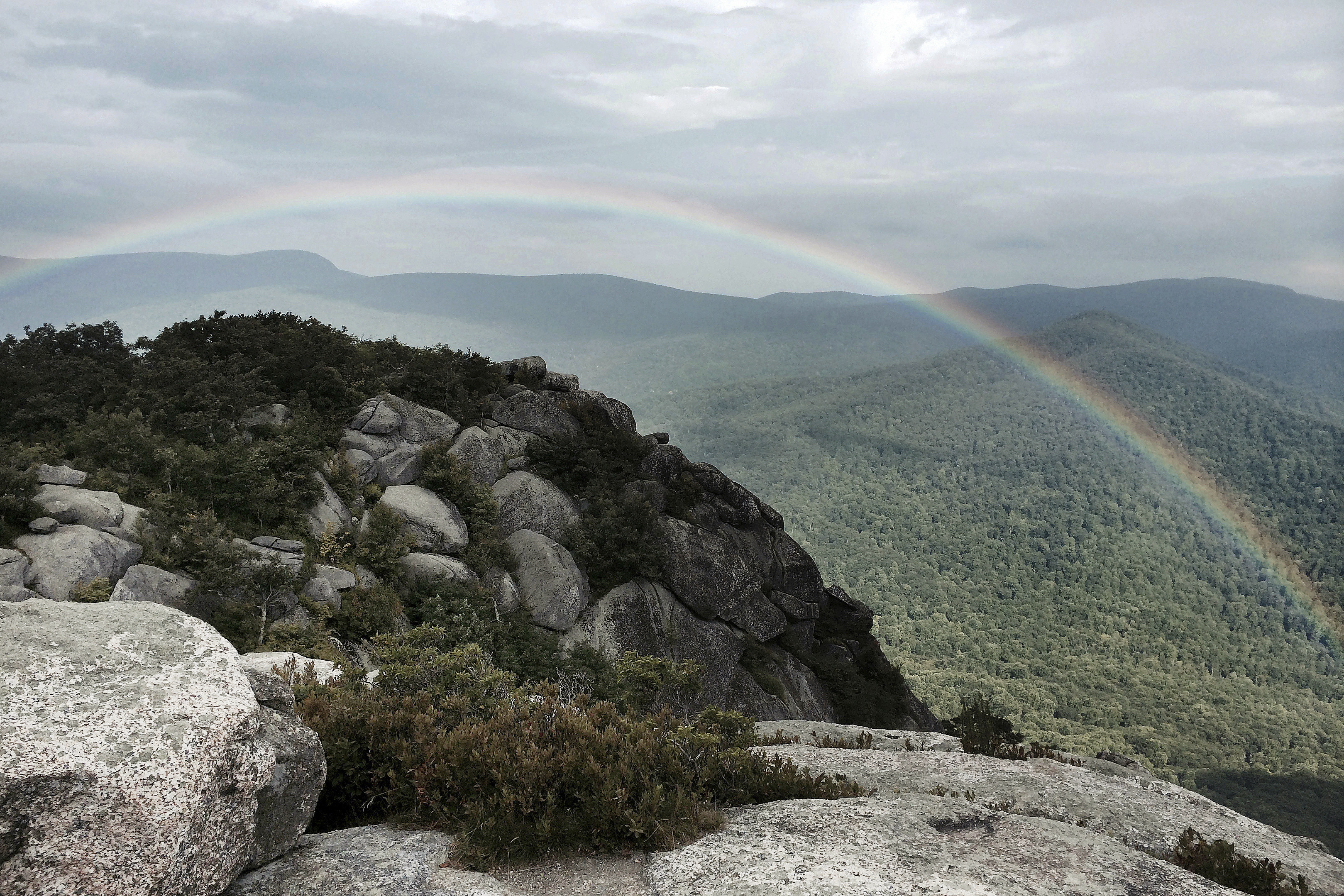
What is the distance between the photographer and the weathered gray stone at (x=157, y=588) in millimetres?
14461

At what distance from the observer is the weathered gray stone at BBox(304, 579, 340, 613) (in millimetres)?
17297

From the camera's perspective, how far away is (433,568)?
2083 cm

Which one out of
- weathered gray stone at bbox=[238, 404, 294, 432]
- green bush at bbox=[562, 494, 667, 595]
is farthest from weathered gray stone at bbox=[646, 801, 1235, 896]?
weathered gray stone at bbox=[238, 404, 294, 432]

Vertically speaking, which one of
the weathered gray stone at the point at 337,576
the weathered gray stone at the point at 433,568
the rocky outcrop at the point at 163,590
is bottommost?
the weathered gray stone at the point at 433,568

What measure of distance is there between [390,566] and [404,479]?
184 inches

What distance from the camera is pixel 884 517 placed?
177 meters

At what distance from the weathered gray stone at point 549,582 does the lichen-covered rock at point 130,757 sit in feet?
51.6

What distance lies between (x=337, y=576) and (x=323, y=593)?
36.0 inches

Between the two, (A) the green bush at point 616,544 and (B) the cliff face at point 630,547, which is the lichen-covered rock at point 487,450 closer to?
(B) the cliff face at point 630,547

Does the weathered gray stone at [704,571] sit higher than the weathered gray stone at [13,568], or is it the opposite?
the weathered gray stone at [13,568]

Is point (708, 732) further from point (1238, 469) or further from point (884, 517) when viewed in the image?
point (1238, 469)

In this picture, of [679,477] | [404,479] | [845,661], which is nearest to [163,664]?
[404,479]

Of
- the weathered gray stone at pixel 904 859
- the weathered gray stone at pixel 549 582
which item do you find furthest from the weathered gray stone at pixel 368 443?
the weathered gray stone at pixel 904 859

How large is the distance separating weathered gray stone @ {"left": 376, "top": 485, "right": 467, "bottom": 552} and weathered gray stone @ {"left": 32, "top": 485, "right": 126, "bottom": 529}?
20.8ft
